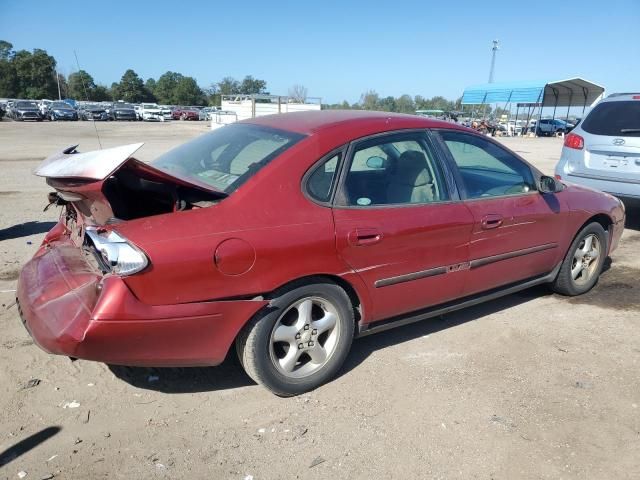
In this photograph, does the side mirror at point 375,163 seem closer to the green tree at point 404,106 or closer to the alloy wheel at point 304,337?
the alloy wheel at point 304,337

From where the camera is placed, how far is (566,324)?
4207 mm

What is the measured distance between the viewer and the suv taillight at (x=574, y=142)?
23.2 ft

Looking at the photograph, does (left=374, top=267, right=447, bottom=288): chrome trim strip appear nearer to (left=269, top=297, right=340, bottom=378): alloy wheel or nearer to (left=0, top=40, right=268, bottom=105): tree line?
(left=269, top=297, right=340, bottom=378): alloy wheel

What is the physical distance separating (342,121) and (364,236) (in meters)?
0.80

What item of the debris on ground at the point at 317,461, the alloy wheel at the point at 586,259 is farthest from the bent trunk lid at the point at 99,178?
the alloy wheel at the point at 586,259

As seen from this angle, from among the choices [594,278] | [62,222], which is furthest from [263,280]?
[594,278]

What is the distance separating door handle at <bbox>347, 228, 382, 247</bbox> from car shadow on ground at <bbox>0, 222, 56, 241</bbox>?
490cm

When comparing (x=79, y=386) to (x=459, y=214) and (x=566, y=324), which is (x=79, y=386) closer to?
(x=459, y=214)

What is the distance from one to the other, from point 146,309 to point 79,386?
40.3 inches

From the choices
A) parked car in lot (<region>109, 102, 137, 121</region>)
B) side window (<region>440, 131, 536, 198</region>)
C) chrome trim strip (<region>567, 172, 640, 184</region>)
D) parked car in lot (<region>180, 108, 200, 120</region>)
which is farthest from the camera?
parked car in lot (<region>180, 108, 200, 120</region>)

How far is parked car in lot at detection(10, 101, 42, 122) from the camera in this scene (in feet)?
126

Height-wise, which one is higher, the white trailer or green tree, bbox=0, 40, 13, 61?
green tree, bbox=0, 40, 13, 61

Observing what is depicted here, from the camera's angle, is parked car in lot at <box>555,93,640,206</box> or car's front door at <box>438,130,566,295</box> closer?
car's front door at <box>438,130,566,295</box>

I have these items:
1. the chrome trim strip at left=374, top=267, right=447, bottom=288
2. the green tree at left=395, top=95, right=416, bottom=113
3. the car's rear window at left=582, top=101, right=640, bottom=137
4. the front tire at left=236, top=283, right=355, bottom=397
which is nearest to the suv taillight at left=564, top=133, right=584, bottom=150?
the car's rear window at left=582, top=101, right=640, bottom=137
